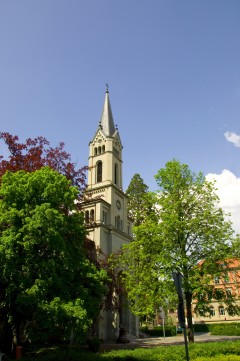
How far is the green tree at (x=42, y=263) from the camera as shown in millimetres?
14688

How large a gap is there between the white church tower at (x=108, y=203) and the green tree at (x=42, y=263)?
16392 millimetres

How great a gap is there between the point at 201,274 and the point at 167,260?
7.35ft

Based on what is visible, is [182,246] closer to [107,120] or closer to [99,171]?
[99,171]

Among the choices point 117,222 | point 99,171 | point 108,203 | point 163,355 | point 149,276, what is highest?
point 99,171

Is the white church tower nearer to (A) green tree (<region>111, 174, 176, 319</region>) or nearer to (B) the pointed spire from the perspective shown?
(B) the pointed spire

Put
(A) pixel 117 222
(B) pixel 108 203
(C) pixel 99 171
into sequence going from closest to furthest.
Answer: (B) pixel 108 203 < (A) pixel 117 222 < (C) pixel 99 171

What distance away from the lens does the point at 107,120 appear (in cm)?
4622

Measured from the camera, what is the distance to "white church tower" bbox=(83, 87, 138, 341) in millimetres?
35750

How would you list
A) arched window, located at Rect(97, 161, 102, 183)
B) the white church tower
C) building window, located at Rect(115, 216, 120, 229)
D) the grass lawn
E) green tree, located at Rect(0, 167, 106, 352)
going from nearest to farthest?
the grass lawn
green tree, located at Rect(0, 167, 106, 352)
the white church tower
building window, located at Rect(115, 216, 120, 229)
arched window, located at Rect(97, 161, 102, 183)

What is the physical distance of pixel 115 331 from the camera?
112 feet

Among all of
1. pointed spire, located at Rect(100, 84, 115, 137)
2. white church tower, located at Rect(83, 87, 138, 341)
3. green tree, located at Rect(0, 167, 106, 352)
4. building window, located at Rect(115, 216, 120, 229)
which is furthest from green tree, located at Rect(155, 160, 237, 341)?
pointed spire, located at Rect(100, 84, 115, 137)

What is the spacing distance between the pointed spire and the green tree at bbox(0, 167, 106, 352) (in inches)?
1080

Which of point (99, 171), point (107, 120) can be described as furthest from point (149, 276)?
point (107, 120)

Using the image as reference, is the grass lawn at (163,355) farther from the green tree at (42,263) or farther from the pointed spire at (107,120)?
the pointed spire at (107,120)
